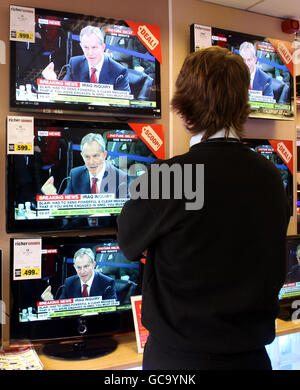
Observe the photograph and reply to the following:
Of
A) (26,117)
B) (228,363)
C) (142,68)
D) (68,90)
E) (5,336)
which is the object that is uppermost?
(142,68)

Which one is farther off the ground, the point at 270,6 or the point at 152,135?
the point at 270,6

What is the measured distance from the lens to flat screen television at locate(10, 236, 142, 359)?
1699 mm

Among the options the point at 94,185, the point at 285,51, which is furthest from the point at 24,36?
the point at 285,51

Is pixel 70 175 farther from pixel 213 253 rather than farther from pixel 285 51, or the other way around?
pixel 285 51

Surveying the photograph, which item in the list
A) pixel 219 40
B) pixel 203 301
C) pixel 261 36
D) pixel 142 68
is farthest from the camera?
pixel 261 36

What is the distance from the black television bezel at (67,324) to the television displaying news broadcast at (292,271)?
3.04ft

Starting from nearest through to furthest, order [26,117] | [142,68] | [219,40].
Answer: [26,117], [142,68], [219,40]

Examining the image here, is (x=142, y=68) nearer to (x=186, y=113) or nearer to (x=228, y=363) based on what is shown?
(x=186, y=113)

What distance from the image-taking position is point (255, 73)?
2.31 metres

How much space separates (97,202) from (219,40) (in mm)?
1178

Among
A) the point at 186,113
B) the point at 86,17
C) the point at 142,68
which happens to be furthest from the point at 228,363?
the point at 86,17

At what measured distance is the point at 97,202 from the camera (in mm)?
1891

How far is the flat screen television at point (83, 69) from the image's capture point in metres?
1.76

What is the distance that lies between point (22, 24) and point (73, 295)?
1259 millimetres
